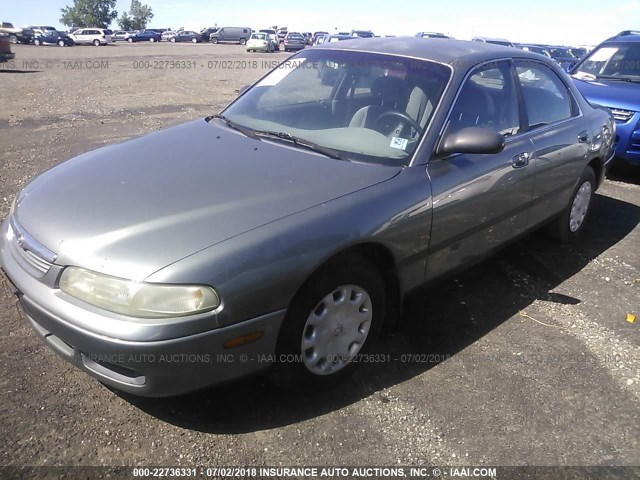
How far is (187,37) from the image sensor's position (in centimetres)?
5919

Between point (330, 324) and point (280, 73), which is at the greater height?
point (280, 73)

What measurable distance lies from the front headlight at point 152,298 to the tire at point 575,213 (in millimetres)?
3414

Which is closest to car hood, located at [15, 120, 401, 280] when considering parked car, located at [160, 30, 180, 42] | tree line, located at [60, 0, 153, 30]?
parked car, located at [160, 30, 180, 42]

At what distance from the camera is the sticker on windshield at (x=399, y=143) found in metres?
3.06

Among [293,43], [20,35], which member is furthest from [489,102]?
[20,35]

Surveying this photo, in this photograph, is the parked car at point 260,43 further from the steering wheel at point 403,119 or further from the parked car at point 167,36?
the steering wheel at point 403,119

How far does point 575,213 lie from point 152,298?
391 centimetres

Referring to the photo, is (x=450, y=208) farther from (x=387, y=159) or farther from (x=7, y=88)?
(x=7, y=88)

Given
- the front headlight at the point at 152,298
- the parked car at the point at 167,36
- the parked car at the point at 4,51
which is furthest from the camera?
the parked car at the point at 167,36

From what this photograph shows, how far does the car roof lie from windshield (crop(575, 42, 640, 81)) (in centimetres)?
454

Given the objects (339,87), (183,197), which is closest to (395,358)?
(183,197)

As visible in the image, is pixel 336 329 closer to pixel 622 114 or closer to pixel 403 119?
pixel 403 119

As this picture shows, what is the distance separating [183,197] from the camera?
2539mm

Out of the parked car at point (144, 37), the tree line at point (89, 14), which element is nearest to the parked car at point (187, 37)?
the parked car at point (144, 37)
